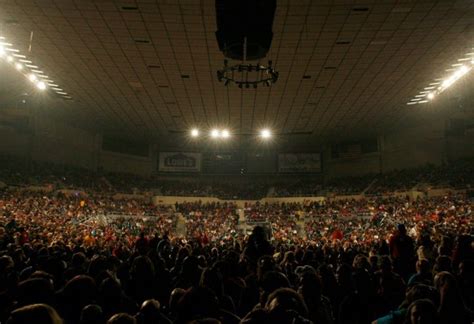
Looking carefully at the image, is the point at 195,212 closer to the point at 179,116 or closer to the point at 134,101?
the point at 179,116

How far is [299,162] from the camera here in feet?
149

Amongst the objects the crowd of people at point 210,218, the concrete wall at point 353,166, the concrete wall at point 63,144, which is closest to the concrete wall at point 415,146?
the concrete wall at point 353,166

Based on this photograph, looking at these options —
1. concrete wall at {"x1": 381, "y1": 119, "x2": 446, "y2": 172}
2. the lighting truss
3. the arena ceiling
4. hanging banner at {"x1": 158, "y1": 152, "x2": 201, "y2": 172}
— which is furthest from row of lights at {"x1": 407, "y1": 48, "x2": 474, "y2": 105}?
hanging banner at {"x1": 158, "y1": 152, "x2": 201, "y2": 172}

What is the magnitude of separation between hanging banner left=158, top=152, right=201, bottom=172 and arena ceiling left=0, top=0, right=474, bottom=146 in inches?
562

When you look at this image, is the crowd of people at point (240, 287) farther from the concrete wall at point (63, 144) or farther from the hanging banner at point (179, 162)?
the hanging banner at point (179, 162)

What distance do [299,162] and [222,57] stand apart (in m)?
27.7

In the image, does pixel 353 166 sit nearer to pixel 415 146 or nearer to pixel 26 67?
pixel 415 146

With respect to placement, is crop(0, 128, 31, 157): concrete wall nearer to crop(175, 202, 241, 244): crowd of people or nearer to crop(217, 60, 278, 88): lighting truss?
crop(175, 202, 241, 244): crowd of people

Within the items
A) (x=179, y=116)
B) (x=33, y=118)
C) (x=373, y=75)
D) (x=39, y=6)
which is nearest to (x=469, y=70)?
(x=373, y=75)

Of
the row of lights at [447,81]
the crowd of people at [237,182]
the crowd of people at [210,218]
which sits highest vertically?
the row of lights at [447,81]

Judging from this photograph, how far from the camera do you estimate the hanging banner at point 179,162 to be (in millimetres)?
45750

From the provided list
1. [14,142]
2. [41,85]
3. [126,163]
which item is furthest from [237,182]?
[41,85]

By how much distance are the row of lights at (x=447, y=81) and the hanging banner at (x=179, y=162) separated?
81.6 ft

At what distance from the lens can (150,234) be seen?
27.0 metres
